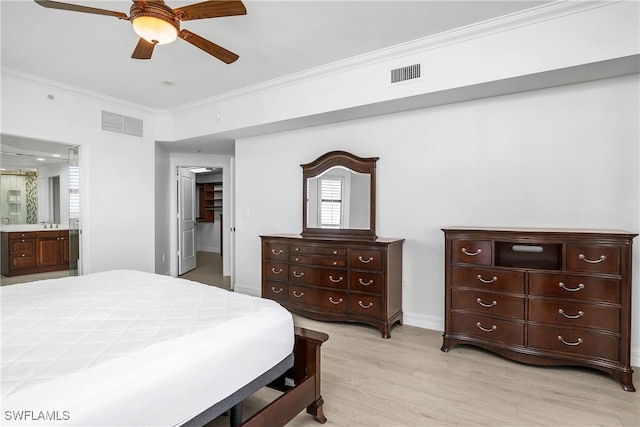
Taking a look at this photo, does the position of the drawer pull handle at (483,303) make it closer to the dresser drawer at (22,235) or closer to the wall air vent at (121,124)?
the wall air vent at (121,124)

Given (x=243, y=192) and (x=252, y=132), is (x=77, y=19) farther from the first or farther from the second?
(x=243, y=192)

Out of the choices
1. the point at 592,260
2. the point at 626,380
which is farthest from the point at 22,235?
the point at 626,380

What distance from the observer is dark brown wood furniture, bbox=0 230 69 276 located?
563 centimetres

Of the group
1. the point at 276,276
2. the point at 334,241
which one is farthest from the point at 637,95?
the point at 276,276

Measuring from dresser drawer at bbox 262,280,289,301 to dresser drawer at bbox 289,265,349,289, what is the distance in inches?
6.1

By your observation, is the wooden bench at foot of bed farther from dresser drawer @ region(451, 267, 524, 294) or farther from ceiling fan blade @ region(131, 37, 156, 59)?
ceiling fan blade @ region(131, 37, 156, 59)

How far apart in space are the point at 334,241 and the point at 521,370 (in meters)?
1.96

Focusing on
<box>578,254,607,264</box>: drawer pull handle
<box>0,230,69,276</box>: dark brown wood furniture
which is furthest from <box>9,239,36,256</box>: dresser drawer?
<box>578,254,607,264</box>: drawer pull handle

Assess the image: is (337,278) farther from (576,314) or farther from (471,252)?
(576,314)

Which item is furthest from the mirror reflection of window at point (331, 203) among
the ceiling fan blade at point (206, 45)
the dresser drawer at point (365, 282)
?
the ceiling fan blade at point (206, 45)

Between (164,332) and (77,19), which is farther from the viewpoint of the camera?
(77,19)

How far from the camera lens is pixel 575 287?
97.7 inches

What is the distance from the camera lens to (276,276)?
3.99 meters

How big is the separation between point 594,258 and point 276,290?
3.03 m
